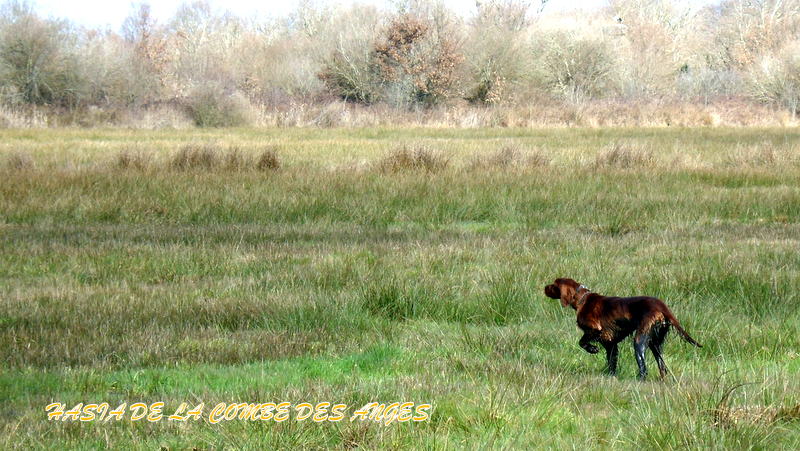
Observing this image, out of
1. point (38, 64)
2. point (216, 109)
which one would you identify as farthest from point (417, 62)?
point (38, 64)

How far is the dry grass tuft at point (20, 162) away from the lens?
671 inches

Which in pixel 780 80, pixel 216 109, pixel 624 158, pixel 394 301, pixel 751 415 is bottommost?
pixel 216 109

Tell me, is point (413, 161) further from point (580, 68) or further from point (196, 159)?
point (580, 68)

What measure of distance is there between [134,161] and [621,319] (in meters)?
14.4

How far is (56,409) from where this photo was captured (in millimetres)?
4348

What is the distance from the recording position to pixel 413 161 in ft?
57.1

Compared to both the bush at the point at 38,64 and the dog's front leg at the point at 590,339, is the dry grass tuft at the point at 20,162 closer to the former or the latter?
the dog's front leg at the point at 590,339

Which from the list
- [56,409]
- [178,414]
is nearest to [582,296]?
[178,414]

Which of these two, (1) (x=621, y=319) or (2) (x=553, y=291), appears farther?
(2) (x=553, y=291)

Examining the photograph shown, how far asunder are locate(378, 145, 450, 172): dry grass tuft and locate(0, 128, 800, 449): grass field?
405 mm

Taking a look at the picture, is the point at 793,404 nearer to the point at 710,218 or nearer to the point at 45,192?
the point at 710,218

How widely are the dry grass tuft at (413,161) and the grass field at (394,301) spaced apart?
40 centimetres

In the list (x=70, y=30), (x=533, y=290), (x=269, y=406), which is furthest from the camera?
(x=70, y=30)

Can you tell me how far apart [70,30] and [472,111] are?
18.6m
